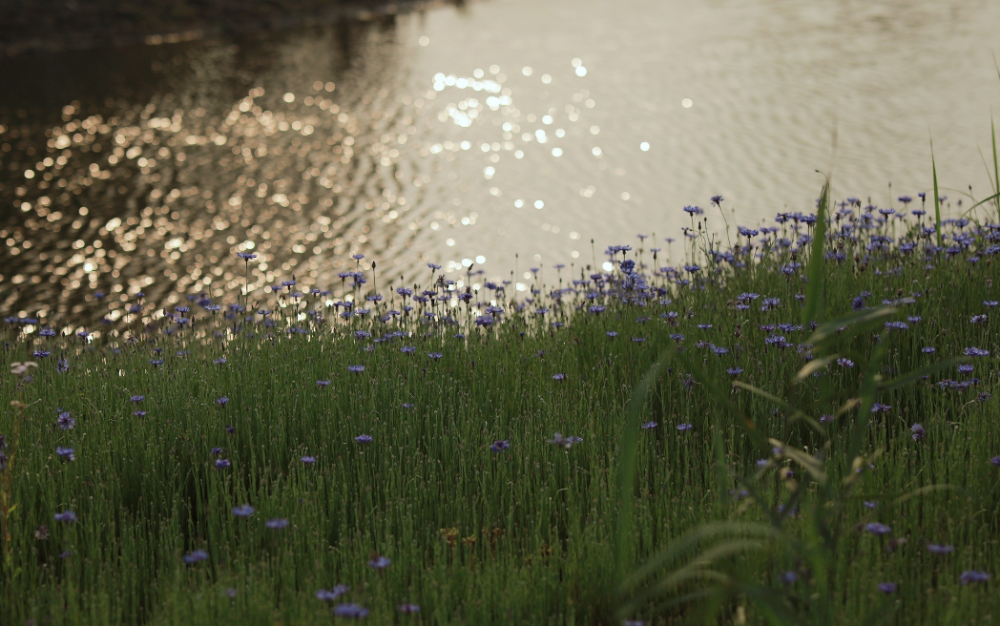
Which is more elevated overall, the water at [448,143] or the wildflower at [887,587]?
the water at [448,143]

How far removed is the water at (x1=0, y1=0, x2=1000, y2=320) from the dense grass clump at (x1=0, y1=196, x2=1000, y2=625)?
15.4ft

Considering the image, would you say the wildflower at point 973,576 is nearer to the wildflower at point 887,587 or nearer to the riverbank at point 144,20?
the wildflower at point 887,587

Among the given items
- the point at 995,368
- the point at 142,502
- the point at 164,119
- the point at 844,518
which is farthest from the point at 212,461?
the point at 164,119

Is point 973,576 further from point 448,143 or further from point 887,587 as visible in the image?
point 448,143

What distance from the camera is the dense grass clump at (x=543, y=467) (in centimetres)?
327

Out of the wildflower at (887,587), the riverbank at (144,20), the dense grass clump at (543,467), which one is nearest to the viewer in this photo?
the wildflower at (887,587)

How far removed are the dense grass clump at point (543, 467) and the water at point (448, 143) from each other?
4.69 meters

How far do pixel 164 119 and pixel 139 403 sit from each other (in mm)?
21510

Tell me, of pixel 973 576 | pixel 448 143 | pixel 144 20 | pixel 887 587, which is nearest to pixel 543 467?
pixel 887 587

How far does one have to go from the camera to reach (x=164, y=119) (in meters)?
24.6

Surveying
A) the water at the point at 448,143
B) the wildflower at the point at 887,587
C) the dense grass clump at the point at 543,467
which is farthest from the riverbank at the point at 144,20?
the wildflower at the point at 887,587

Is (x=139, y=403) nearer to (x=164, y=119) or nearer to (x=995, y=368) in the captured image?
(x=995, y=368)

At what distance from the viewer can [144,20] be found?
37469 mm

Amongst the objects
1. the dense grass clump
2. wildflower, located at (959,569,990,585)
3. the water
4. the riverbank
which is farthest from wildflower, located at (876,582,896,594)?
the riverbank
